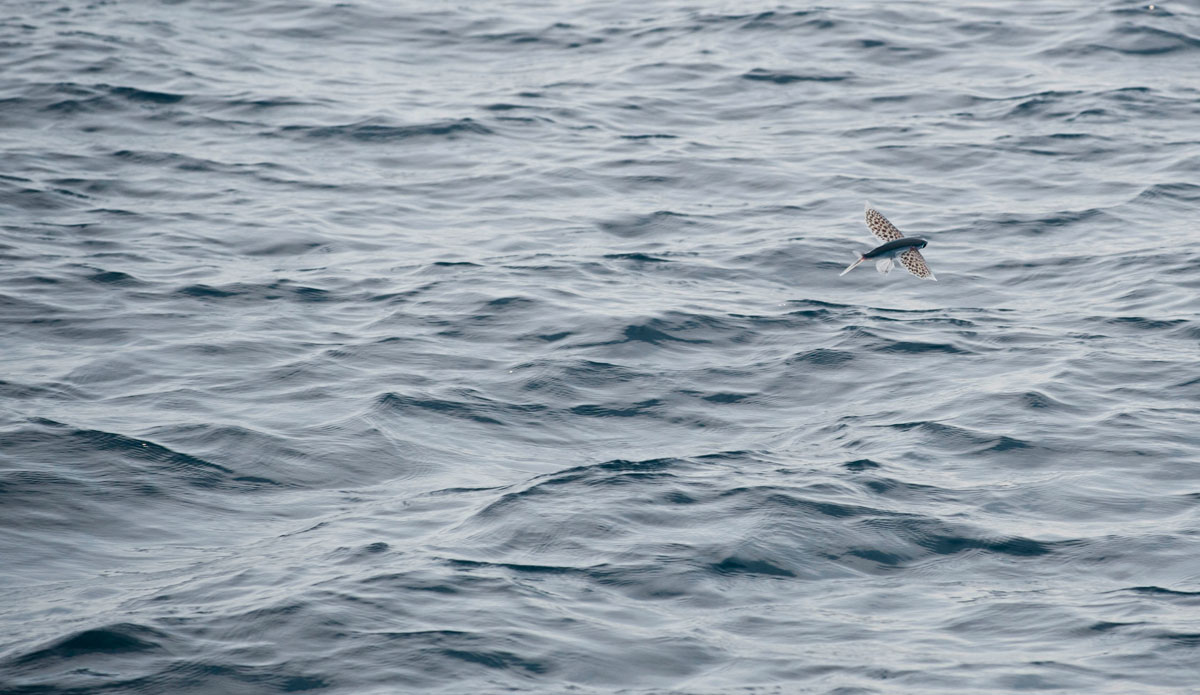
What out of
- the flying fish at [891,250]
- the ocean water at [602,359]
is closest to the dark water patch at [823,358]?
the ocean water at [602,359]

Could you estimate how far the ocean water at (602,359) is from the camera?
24.2 feet

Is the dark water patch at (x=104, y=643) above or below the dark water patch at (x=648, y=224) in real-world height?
below

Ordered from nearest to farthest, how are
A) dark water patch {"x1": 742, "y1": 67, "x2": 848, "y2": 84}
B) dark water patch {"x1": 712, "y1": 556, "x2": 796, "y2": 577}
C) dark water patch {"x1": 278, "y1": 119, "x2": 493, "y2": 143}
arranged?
dark water patch {"x1": 712, "y1": 556, "x2": 796, "y2": 577}
dark water patch {"x1": 278, "y1": 119, "x2": 493, "y2": 143}
dark water patch {"x1": 742, "y1": 67, "x2": 848, "y2": 84}

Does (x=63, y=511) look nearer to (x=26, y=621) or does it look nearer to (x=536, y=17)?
(x=26, y=621)

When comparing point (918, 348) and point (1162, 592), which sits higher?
point (918, 348)

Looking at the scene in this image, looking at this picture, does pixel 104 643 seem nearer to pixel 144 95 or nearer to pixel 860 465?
pixel 860 465

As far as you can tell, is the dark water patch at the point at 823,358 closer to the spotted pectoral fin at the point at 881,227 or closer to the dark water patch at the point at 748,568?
the spotted pectoral fin at the point at 881,227

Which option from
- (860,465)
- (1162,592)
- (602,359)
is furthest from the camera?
(602,359)

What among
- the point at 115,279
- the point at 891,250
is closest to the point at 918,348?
the point at 891,250

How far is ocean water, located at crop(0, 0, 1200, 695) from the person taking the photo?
7375 millimetres

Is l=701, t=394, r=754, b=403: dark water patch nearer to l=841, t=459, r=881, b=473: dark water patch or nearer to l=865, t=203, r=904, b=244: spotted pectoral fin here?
l=841, t=459, r=881, b=473: dark water patch

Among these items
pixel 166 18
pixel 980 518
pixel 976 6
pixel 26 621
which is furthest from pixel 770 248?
pixel 166 18

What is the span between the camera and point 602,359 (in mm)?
10844

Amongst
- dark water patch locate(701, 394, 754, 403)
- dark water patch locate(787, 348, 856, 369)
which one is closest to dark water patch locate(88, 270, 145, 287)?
dark water patch locate(701, 394, 754, 403)
